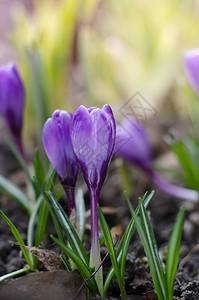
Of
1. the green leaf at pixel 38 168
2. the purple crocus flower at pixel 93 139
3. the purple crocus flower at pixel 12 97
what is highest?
the purple crocus flower at pixel 12 97

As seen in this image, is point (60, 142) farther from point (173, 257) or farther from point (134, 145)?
point (134, 145)

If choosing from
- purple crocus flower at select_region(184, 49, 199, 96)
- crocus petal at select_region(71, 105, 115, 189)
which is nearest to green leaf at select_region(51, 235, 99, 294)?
crocus petal at select_region(71, 105, 115, 189)

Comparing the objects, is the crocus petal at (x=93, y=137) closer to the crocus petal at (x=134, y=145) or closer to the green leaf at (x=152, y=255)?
the green leaf at (x=152, y=255)

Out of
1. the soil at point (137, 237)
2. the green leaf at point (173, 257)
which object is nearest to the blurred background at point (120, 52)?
the soil at point (137, 237)

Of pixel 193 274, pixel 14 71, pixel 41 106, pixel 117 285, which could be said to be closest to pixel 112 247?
pixel 117 285

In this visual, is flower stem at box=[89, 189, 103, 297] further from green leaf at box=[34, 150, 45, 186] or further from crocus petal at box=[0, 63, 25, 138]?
crocus petal at box=[0, 63, 25, 138]
